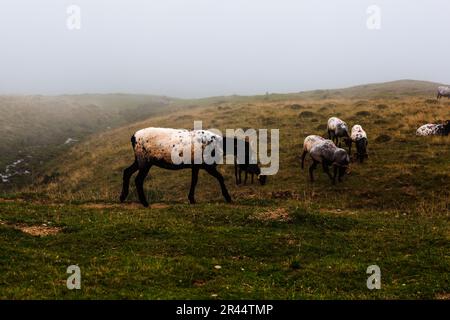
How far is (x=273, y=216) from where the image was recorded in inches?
663

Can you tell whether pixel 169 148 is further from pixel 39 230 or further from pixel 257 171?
pixel 257 171

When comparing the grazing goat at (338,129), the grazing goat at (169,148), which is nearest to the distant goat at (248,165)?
the grazing goat at (169,148)

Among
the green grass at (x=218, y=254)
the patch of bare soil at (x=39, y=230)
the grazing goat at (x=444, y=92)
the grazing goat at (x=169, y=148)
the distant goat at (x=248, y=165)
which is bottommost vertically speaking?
the green grass at (x=218, y=254)

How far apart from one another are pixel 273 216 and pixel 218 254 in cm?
448

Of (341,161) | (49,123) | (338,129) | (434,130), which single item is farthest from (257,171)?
(49,123)

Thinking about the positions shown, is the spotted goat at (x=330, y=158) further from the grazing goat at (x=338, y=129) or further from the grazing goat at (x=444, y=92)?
the grazing goat at (x=444, y=92)

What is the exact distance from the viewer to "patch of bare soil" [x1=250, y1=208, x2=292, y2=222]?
16562 mm

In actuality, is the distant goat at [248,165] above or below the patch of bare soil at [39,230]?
above

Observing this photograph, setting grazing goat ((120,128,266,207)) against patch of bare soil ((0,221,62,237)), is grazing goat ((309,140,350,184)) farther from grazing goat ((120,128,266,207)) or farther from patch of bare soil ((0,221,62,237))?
patch of bare soil ((0,221,62,237))

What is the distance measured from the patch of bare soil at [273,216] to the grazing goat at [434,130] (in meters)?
18.2

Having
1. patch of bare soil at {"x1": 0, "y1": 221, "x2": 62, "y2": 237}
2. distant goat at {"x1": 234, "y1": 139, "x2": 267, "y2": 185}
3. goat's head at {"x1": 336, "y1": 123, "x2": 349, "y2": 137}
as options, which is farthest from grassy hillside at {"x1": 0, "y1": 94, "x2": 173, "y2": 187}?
goat's head at {"x1": 336, "y1": 123, "x2": 349, "y2": 137}

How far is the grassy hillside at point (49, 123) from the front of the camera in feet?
155

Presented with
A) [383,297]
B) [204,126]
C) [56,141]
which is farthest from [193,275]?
[56,141]

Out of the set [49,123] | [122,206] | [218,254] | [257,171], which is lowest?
[218,254]
